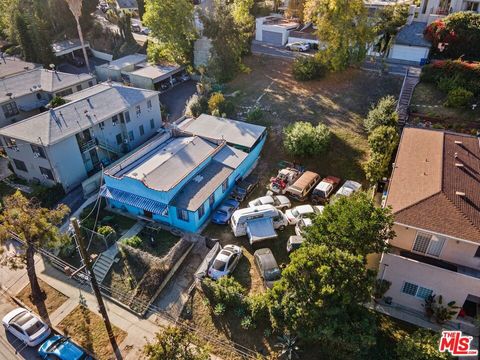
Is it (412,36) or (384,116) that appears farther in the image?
(412,36)

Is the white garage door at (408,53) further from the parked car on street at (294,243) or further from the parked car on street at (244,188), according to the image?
the parked car on street at (294,243)

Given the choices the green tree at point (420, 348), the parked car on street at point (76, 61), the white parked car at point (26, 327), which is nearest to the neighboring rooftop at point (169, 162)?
the white parked car at point (26, 327)

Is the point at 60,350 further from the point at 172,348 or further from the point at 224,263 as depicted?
the point at 224,263

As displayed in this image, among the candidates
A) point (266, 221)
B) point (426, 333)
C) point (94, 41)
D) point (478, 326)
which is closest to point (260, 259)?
point (266, 221)

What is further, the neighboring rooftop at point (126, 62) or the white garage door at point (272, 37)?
the white garage door at point (272, 37)

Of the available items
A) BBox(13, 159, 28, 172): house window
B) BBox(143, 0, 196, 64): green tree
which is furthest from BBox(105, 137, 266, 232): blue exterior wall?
BBox(143, 0, 196, 64): green tree

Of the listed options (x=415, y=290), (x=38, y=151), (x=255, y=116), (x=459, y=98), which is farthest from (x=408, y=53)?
(x=38, y=151)

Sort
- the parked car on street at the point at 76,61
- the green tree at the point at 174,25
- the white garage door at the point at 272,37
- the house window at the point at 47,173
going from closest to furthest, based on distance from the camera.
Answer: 1. the house window at the point at 47,173
2. the green tree at the point at 174,25
3. the white garage door at the point at 272,37
4. the parked car on street at the point at 76,61
